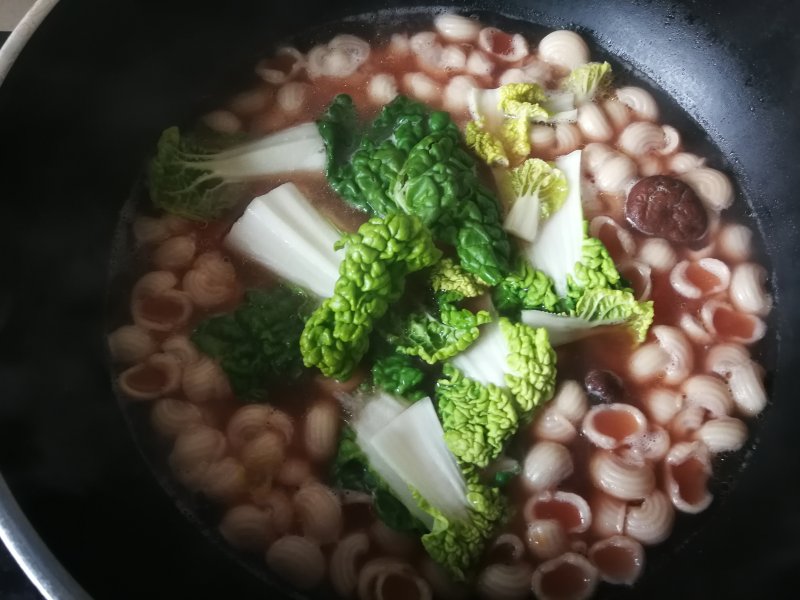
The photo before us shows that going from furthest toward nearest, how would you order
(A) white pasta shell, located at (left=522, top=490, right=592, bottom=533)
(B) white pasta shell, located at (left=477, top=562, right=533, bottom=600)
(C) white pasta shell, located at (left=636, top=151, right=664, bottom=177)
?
1. (C) white pasta shell, located at (left=636, top=151, right=664, bottom=177)
2. (A) white pasta shell, located at (left=522, top=490, right=592, bottom=533)
3. (B) white pasta shell, located at (left=477, top=562, right=533, bottom=600)

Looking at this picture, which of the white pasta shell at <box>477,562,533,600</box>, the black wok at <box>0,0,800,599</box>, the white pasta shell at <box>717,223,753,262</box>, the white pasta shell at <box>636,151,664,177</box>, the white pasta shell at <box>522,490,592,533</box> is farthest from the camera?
the white pasta shell at <box>636,151,664,177</box>

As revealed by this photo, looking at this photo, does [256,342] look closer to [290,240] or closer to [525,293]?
[290,240]

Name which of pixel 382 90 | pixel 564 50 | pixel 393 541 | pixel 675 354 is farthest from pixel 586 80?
pixel 393 541

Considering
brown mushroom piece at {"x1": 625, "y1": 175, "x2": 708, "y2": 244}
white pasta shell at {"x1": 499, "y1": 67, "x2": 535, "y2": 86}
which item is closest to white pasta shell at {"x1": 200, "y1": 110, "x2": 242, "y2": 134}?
white pasta shell at {"x1": 499, "y1": 67, "x2": 535, "y2": 86}

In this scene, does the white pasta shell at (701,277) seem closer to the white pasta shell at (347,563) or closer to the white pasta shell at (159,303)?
the white pasta shell at (347,563)

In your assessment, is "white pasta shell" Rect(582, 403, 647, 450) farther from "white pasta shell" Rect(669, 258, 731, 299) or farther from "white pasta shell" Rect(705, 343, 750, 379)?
"white pasta shell" Rect(669, 258, 731, 299)

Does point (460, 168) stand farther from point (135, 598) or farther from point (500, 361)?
point (135, 598)

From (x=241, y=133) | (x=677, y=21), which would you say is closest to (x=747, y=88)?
(x=677, y=21)

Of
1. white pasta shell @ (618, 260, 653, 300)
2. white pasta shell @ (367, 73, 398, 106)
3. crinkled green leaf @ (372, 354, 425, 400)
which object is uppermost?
white pasta shell @ (618, 260, 653, 300)

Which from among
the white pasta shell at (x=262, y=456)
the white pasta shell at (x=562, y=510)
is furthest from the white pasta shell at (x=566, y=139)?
the white pasta shell at (x=262, y=456)
